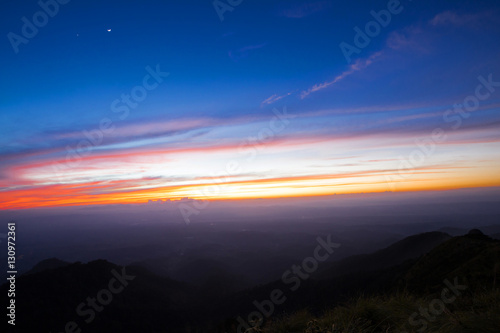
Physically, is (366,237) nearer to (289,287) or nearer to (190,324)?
(289,287)

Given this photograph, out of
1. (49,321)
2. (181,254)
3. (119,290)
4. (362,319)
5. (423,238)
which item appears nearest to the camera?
(362,319)

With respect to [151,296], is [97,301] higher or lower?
higher

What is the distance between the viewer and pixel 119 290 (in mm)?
66000

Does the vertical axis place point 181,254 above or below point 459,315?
below

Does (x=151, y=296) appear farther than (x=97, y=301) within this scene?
Yes

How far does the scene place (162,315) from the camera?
56750mm

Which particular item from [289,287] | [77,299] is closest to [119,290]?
[77,299]

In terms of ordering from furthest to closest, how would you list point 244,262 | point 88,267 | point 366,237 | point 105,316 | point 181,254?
point 366,237, point 181,254, point 244,262, point 88,267, point 105,316

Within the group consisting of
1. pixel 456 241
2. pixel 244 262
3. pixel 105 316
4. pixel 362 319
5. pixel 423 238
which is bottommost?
pixel 244 262

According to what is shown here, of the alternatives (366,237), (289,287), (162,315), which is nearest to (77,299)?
(162,315)

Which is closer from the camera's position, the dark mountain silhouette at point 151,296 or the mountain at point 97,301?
the dark mountain silhouette at point 151,296

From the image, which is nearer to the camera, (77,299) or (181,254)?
(77,299)

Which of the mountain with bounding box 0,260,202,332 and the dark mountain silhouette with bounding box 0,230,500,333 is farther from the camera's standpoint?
the mountain with bounding box 0,260,202,332

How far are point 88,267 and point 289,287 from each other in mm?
56510
